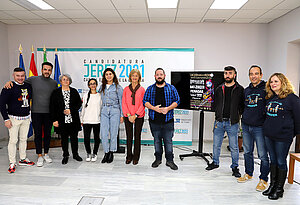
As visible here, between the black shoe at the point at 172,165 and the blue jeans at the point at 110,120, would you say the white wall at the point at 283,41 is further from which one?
the blue jeans at the point at 110,120

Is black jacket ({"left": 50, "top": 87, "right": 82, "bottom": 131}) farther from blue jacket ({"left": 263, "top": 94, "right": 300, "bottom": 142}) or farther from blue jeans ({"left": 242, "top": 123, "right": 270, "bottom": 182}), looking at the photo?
blue jacket ({"left": 263, "top": 94, "right": 300, "bottom": 142})

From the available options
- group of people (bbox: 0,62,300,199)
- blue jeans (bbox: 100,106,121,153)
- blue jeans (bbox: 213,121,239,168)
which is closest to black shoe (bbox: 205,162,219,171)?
group of people (bbox: 0,62,300,199)

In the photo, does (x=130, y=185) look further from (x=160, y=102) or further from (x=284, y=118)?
(x=284, y=118)

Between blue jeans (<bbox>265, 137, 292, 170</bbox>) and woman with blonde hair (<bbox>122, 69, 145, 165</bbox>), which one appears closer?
blue jeans (<bbox>265, 137, 292, 170</bbox>)

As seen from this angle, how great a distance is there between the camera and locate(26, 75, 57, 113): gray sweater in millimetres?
3352

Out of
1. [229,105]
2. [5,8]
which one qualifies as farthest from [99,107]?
[5,8]

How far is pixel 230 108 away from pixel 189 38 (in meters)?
2.46

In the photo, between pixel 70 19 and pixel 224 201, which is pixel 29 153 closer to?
pixel 70 19

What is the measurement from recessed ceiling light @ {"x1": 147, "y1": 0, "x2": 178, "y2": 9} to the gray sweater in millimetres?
2265

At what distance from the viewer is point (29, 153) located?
4.04 m

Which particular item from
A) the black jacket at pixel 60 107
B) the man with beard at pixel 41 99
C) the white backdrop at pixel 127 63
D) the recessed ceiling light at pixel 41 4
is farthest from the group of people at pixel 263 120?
the recessed ceiling light at pixel 41 4

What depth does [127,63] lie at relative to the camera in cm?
456

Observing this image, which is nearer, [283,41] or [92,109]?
[92,109]

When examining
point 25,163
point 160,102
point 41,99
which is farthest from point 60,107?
point 160,102
